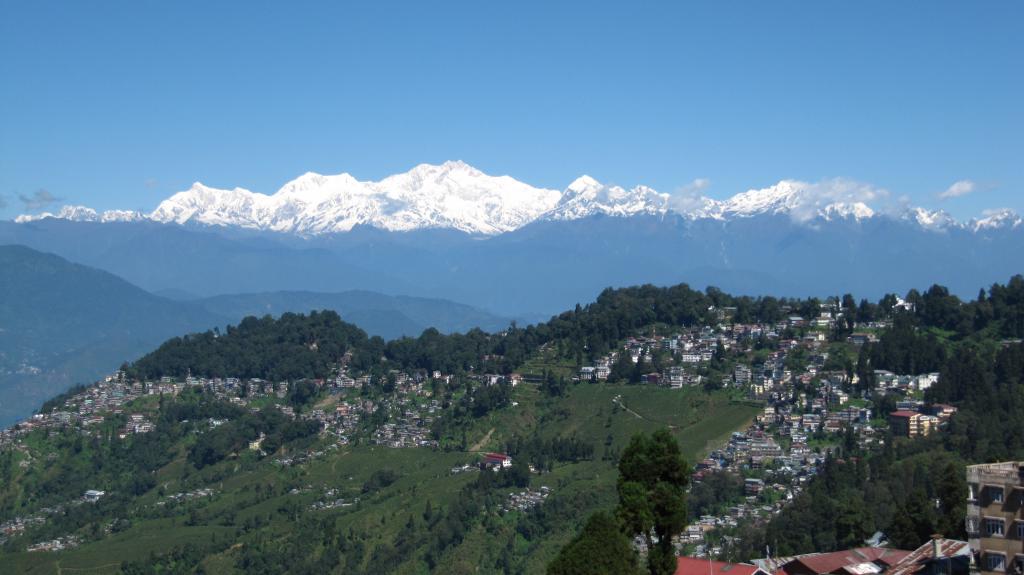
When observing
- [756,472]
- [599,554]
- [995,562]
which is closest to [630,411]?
[756,472]

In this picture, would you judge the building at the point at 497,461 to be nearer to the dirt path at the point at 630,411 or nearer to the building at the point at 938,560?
the dirt path at the point at 630,411

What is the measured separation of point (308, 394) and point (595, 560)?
70465mm

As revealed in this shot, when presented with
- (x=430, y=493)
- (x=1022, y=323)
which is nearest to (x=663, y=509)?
(x=430, y=493)

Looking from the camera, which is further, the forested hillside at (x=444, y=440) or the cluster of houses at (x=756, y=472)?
the forested hillside at (x=444, y=440)

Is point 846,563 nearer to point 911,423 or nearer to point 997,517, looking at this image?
point 997,517

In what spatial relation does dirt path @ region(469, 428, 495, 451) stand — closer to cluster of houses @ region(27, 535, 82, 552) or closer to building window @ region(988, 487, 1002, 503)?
cluster of houses @ region(27, 535, 82, 552)

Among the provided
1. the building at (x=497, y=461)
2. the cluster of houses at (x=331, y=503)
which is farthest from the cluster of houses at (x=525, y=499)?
the cluster of houses at (x=331, y=503)

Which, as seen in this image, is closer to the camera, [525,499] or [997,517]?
[997,517]

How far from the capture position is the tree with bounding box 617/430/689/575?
98.2 feet

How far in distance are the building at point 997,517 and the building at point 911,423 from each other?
125ft

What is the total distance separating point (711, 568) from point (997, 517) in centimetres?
995

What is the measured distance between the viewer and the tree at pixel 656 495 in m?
29.9

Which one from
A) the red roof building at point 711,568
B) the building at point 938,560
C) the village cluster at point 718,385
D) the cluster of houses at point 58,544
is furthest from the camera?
the cluster of houses at point 58,544

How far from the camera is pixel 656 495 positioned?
98.4 feet
